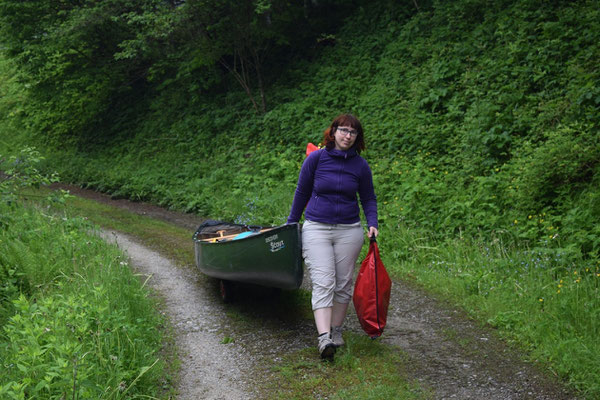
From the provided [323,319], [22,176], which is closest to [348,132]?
[323,319]

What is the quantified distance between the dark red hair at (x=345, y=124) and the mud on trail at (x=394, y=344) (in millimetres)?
1953

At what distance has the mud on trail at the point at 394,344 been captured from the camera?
4527 mm

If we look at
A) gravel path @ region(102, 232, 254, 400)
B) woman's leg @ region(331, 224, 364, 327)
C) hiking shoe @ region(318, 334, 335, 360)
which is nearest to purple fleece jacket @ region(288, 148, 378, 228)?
woman's leg @ region(331, 224, 364, 327)

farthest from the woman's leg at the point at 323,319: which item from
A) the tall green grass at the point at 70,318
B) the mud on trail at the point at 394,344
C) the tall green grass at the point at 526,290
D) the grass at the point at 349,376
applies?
the tall green grass at the point at 526,290

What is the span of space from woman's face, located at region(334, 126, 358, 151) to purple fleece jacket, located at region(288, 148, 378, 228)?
0.08 meters

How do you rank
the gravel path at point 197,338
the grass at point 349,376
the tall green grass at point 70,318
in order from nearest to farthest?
the tall green grass at point 70,318
the grass at point 349,376
the gravel path at point 197,338

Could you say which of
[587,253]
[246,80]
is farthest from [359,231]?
[246,80]

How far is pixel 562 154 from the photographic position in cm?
772

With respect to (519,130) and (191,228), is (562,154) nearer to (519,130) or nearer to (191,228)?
(519,130)

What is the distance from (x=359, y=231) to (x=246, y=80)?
12.7 meters

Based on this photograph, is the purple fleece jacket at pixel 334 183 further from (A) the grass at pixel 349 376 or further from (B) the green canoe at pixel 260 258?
(A) the grass at pixel 349 376

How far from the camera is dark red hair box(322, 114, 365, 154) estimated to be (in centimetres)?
484

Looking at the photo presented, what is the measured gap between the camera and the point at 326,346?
4812mm

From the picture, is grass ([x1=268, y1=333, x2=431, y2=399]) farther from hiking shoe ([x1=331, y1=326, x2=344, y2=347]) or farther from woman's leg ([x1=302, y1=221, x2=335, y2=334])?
woman's leg ([x1=302, y1=221, x2=335, y2=334])
